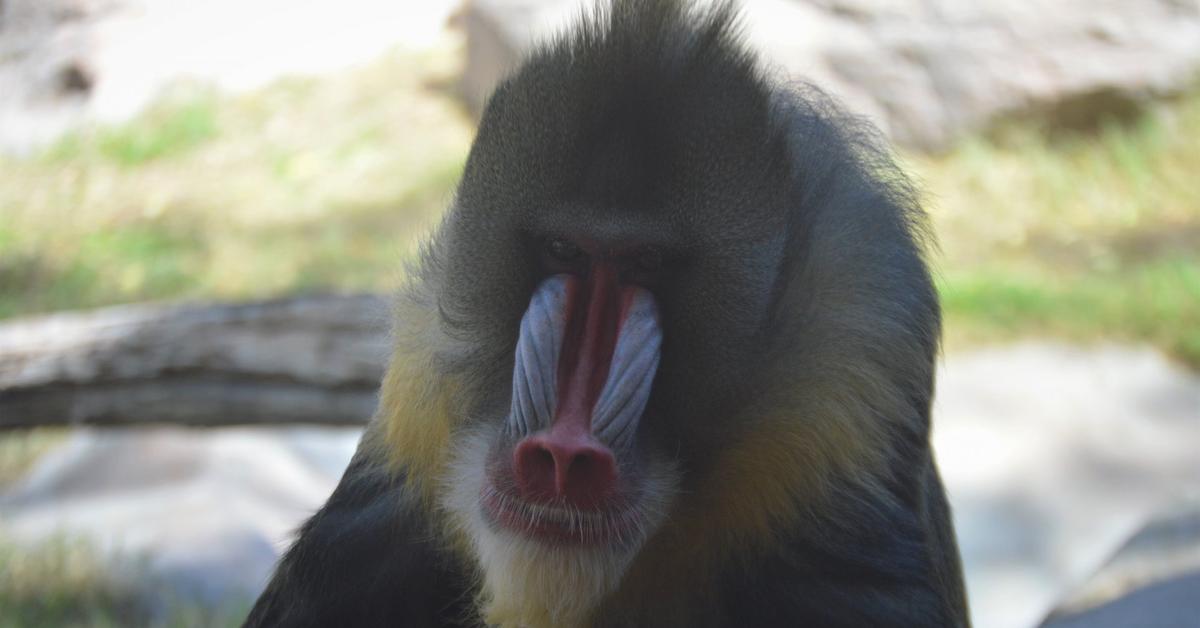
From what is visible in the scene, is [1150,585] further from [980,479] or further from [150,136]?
[150,136]

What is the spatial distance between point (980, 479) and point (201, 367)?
3.67 metres

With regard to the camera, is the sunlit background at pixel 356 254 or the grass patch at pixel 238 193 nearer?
the sunlit background at pixel 356 254

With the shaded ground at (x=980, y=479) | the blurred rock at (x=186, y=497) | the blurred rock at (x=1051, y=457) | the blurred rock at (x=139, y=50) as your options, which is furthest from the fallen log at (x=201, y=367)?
the blurred rock at (x=139, y=50)

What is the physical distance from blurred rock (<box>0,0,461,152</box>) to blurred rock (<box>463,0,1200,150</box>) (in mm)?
1780

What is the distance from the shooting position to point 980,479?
633cm

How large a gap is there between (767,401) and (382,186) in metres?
6.53

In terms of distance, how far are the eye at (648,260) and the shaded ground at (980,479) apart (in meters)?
3.21

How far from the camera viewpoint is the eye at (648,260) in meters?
2.47

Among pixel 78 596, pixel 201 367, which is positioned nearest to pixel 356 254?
pixel 201 367

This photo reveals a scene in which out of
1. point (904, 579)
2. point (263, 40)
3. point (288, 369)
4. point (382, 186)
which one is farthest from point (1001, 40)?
point (904, 579)

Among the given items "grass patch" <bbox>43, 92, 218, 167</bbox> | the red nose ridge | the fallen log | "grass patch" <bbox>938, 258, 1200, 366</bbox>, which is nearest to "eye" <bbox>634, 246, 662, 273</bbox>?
the red nose ridge

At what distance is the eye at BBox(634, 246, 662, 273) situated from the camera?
2475 millimetres

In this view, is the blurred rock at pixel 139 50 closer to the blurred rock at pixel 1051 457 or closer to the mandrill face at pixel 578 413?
the blurred rock at pixel 1051 457

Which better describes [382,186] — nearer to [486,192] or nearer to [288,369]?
[288,369]
